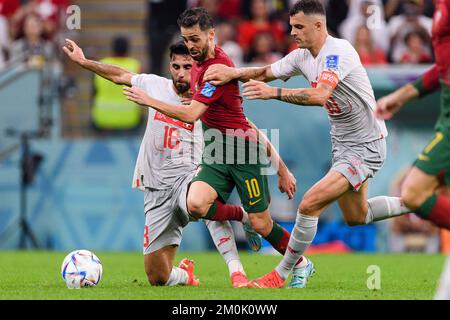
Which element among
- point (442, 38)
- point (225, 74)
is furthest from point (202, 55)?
point (442, 38)

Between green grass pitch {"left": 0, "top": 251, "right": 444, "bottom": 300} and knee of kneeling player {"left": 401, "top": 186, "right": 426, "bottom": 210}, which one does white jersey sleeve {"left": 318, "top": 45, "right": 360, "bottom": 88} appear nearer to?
knee of kneeling player {"left": 401, "top": 186, "right": 426, "bottom": 210}

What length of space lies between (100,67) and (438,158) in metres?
3.76

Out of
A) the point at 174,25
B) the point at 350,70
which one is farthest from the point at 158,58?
the point at 350,70

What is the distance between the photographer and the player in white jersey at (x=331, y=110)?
361 inches

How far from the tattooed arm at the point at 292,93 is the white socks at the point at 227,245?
65.4 inches

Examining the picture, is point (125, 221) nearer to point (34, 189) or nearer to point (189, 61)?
point (34, 189)

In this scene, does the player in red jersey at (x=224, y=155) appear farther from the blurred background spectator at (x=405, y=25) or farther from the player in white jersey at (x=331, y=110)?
the blurred background spectator at (x=405, y=25)

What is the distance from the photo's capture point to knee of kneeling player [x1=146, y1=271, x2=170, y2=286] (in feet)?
32.4

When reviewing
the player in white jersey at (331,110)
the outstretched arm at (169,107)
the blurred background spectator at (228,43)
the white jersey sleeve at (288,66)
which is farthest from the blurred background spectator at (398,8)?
the outstretched arm at (169,107)

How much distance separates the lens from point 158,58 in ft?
60.4

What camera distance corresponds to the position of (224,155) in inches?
378

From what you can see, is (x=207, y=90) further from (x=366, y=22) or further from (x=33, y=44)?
(x=33, y=44)

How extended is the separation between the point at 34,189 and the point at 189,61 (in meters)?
7.62

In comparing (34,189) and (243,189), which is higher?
(243,189)
